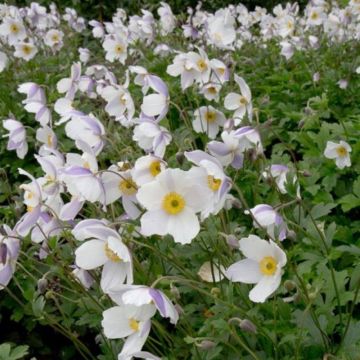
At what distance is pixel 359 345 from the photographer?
6.86 feet

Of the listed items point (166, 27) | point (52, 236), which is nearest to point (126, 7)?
point (166, 27)

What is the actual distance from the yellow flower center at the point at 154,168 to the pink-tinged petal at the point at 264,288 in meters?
0.44

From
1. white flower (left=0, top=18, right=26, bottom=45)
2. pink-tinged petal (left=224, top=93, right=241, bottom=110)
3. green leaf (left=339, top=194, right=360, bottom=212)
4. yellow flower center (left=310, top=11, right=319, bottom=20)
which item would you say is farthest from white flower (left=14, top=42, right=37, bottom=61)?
green leaf (left=339, top=194, right=360, bottom=212)

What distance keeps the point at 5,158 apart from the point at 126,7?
6.47 m

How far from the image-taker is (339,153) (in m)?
3.15

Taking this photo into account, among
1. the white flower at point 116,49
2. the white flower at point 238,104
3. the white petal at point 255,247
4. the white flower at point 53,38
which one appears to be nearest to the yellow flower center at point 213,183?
the white petal at point 255,247

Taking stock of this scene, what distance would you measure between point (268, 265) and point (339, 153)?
1.34 metres

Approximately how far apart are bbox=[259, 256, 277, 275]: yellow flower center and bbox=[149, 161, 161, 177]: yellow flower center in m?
0.41

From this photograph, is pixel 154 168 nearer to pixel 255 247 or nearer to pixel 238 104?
pixel 255 247

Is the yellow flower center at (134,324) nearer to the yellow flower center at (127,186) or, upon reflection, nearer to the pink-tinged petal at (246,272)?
the pink-tinged petal at (246,272)

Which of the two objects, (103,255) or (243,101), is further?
(243,101)

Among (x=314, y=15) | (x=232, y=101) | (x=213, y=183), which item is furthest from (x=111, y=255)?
(x=314, y=15)

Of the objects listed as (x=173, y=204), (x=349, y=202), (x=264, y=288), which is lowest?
(x=349, y=202)

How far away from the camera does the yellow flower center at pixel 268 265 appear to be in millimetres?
1929
